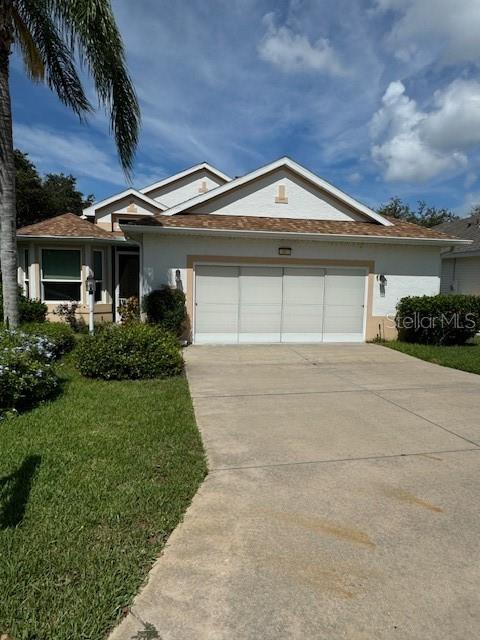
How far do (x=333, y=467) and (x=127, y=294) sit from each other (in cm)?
1379

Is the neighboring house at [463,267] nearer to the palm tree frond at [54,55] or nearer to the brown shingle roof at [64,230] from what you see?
the brown shingle roof at [64,230]

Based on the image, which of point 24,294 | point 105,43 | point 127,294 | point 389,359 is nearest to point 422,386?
point 389,359

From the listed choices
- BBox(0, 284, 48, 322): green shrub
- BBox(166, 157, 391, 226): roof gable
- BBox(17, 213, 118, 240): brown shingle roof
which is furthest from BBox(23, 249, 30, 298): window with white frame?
BBox(166, 157, 391, 226): roof gable

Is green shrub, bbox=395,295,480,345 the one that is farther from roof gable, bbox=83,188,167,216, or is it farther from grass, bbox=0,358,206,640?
roof gable, bbox=83,188,167,216

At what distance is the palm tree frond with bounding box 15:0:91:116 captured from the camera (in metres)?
8.63

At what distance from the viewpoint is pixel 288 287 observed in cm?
1238

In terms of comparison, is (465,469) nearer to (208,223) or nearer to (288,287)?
(288,287)

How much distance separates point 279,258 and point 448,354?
206 inches

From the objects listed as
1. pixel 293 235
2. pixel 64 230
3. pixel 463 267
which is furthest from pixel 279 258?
pixel 463 267

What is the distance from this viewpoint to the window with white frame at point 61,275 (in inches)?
586

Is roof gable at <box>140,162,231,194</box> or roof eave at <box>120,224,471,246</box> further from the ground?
roof gable at <box>140,162,231,194</box>

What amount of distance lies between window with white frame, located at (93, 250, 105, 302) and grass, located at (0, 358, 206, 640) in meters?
10.1

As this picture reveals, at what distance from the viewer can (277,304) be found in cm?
1238

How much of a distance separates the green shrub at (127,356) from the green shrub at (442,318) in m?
7.55
